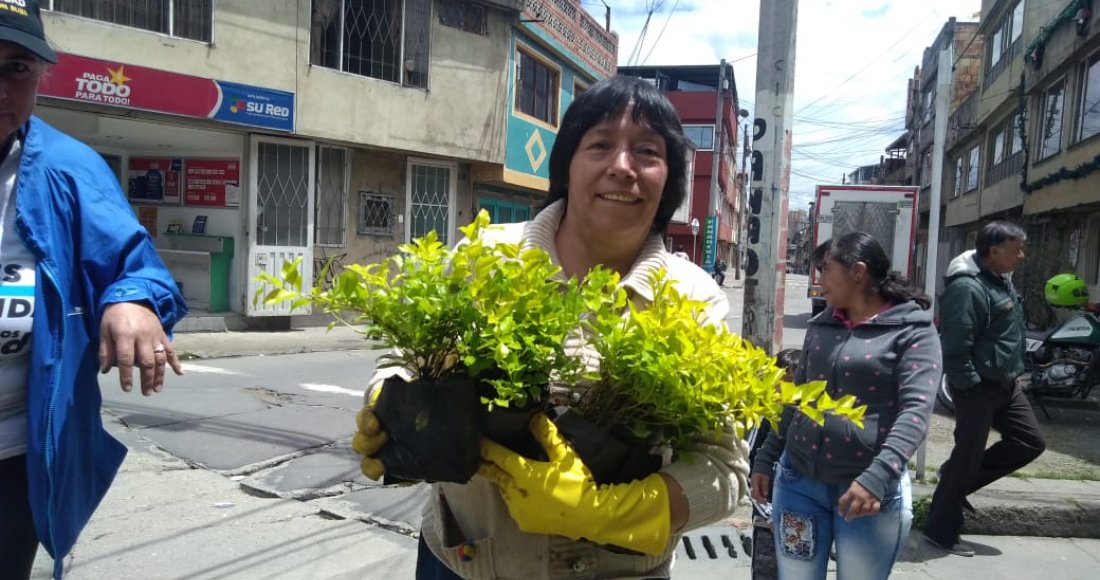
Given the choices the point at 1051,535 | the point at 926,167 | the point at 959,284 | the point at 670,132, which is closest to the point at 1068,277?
the point at 1051,535

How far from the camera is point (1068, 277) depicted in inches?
360

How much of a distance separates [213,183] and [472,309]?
12102 millimetres

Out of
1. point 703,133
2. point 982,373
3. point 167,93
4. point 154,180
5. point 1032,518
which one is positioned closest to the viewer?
point 982,373

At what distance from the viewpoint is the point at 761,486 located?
3105 millimetres

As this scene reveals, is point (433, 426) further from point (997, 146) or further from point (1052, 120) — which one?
point (997, 146)

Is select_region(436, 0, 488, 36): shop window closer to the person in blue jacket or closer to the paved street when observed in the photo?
the paved street

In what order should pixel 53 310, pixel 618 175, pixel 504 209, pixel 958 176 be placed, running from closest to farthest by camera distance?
pixel 618 175 < pixel 53 310 < pixel 504 209 < pixel 958 176

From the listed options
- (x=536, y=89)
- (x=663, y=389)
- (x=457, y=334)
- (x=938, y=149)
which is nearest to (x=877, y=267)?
(x=663, y=389)

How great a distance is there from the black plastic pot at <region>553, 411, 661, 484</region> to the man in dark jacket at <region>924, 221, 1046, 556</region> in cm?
319

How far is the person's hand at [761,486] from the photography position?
3096 mm

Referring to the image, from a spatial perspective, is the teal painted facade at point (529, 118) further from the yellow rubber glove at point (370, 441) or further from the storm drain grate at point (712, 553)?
A: the yellow rubber glove at point (370, 441)

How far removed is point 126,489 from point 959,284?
200 inches

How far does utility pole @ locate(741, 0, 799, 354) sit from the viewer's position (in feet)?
16.2

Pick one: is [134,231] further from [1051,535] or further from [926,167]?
[926,167]
